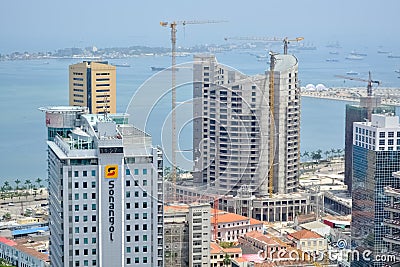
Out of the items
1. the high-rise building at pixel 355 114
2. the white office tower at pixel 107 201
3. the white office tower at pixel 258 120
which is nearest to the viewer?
the white office tower at pixel 107 201

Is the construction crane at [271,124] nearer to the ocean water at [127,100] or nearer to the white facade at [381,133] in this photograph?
the ocean water at [127,100]

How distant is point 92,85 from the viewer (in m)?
12.8

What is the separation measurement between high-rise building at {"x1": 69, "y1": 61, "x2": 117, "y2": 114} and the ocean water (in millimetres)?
781

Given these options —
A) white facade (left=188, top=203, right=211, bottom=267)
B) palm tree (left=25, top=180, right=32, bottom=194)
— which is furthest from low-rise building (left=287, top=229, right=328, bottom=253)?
palm tree (left=25, top=180, right=32, bottom=194)

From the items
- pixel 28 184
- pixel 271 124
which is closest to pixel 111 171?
pixel 271 124

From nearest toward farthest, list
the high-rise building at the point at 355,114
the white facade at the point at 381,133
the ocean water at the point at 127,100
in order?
the white facade at the point at 381,133, the high-rise building at the point at 355,114, the ocean water at the point at 127,100

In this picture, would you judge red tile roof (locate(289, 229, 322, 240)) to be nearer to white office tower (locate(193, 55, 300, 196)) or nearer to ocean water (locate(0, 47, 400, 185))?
white office tower (locate(193, 55, 300, 196))

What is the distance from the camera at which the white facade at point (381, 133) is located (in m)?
5.96

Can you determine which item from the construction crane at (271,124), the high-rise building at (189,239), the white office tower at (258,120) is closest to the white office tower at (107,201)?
the white office tower at (258,120)

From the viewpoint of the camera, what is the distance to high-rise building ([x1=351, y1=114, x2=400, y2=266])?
6012 millimetres

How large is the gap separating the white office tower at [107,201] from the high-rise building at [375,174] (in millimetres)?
1798

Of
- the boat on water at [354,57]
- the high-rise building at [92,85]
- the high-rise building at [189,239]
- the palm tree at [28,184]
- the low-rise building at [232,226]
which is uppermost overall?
the high-rise building at [92,85]

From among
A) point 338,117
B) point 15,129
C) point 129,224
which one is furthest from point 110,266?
point 338,117

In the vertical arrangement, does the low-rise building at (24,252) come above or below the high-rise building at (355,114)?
below
